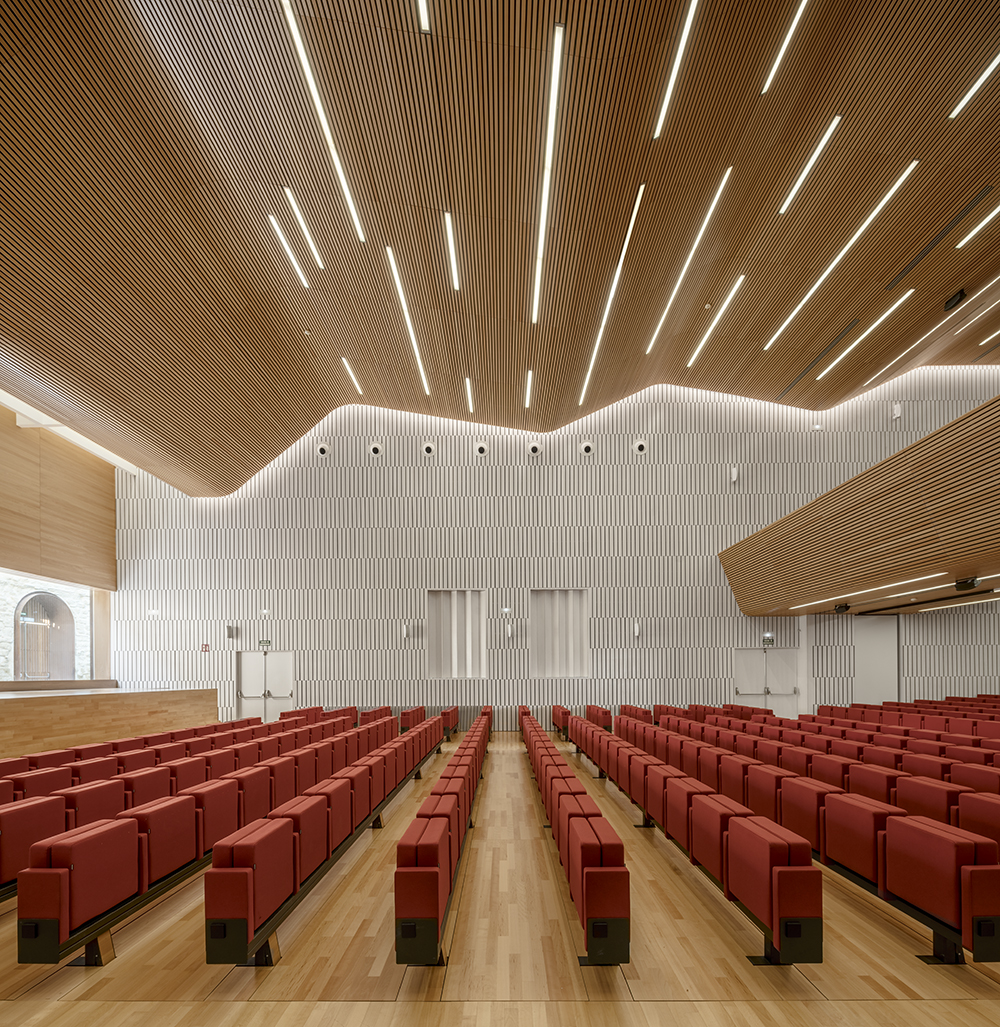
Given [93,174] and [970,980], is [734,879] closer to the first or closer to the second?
[970,980]

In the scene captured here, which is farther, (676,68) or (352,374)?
(352,374)

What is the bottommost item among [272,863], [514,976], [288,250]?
[514,976]

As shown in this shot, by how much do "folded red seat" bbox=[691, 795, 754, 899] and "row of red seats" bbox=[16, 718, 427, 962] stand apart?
230 cm

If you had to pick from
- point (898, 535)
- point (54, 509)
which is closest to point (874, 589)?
point (898, 535)

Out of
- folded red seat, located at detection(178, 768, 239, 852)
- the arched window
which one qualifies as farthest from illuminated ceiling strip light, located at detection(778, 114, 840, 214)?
the arched window

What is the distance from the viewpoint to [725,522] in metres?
15.2

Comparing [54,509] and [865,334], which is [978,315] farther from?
[54,509]

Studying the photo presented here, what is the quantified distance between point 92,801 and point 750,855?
399cm

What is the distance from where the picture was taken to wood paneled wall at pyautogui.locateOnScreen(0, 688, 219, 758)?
8977mm

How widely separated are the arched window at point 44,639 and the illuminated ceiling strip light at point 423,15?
1130cm

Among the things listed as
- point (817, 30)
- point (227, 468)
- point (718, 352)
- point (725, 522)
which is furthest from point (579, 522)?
point (817, 30)

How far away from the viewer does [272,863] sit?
3562 millimetres

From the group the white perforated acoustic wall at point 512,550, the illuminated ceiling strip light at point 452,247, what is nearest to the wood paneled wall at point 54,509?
the white perforated acoustic wall at point 512,550

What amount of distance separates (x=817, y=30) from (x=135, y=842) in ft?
24.6
